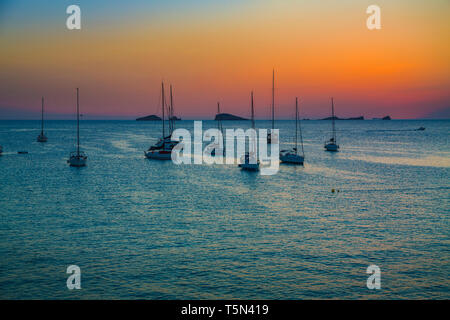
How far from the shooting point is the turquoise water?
61.8 ft

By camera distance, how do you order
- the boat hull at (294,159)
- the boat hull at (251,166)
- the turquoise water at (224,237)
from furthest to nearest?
1. the boat hull at (294,159)
2. the boat hull at (251,166)
3. the turquoise water at (224,237)

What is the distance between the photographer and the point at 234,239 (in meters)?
26.2

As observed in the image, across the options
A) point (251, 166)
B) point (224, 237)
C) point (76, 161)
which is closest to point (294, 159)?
point (251, 166)

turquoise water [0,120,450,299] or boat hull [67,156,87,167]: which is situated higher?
boat hull [67,156,87,167]

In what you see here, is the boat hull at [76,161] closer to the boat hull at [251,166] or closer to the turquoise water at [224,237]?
the turquoise water at [224,237]

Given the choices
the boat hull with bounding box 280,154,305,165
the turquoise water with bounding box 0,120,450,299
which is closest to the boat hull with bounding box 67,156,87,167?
the turquoise water with bounding box 0,120,450,299

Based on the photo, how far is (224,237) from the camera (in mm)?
26547

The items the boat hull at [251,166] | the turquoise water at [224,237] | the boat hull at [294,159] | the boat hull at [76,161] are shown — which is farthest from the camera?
the boat hull at [294,159]

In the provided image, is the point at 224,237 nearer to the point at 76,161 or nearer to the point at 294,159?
the point at 294,159

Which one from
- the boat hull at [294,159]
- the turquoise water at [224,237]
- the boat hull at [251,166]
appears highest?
the boat hull at [294,159]

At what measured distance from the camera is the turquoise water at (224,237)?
18.8 meters

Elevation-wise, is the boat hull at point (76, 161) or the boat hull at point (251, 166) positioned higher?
the boat hull at point (76, 161)

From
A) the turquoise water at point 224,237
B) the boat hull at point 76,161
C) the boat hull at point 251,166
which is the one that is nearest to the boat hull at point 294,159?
the boat hull at point 251,166

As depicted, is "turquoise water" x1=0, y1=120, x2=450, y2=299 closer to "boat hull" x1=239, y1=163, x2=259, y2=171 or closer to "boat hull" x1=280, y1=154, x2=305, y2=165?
"boat hull" x1=239, y1=163, x2=259, y2=171
